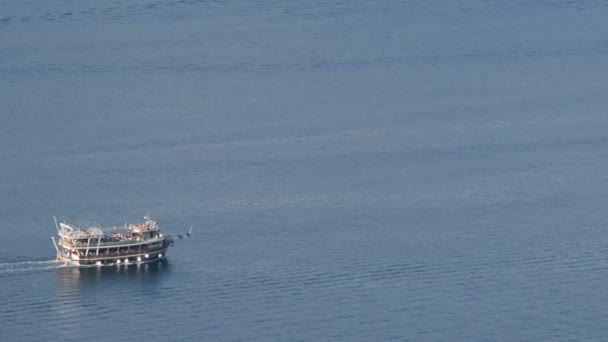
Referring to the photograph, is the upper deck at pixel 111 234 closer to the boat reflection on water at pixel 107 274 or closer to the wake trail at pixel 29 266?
the wake trail at pixel 29 266

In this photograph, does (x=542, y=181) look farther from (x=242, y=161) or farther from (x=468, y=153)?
(x=242, y=161)

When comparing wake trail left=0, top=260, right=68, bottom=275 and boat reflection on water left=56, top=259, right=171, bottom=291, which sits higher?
wake trail left=0, top=260, right=68, bottom=275

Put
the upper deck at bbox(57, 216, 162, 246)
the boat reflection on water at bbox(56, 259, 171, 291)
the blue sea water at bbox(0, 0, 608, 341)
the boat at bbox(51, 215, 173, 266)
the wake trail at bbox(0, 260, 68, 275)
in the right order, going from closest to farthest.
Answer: the blue sea water at bbox(0, 0, 608, 341), the wake trail at bbox(0, 260, 68, 275), the boat reflection on water at bbox(56, 259, 171, 291), the upper deck at bbox(57, 216, 162, 246), the boat at bbox(51, 215, 173, 266)

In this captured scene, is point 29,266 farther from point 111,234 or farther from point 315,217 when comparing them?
point 315,217

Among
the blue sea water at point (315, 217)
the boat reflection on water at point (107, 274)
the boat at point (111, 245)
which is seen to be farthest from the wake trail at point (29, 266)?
the boat at point (111, 245)

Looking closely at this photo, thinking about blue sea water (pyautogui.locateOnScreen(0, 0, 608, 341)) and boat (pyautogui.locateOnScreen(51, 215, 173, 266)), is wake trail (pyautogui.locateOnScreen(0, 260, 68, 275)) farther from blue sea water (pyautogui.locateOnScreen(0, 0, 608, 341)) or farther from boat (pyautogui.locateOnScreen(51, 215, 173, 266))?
boat (pyautogui.locateOnScreen(51, 215, 173, 266))

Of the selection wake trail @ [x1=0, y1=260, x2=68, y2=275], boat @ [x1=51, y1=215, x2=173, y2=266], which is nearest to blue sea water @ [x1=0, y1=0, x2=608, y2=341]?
wake trail @ [x1=0, y1=260, x2=68, y2=275]

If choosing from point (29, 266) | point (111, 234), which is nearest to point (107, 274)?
point (111, 234)
